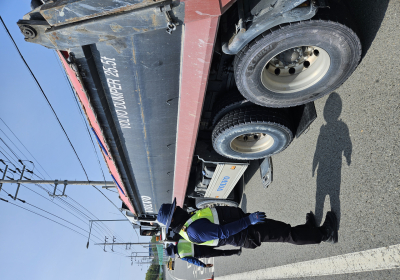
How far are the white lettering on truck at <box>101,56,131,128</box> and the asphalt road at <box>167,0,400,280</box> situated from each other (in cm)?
285

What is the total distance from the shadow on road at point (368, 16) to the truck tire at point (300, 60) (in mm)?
344

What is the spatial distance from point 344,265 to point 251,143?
7.75 feet

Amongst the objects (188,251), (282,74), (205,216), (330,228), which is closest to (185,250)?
A: (188,251)

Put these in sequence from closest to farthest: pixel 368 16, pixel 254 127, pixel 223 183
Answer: pixel 368 16
pixel 254 127
pixel 223 183

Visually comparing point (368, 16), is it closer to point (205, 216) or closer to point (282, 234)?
point (282, 234)

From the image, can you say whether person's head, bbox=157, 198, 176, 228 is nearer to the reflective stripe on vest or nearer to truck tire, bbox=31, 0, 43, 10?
the reflective stripe on vest

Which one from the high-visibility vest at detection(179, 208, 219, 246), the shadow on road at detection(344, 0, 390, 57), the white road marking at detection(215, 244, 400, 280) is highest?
the shadow on road at detection(344, 0, 390, 57)

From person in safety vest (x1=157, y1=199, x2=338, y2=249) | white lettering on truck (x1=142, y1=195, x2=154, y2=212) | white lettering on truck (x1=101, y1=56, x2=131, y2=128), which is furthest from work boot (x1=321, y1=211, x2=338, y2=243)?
white lettering on truck (x1=142, y1=195, x2=154, y2=212)

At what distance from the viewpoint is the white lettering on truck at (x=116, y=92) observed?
296cm

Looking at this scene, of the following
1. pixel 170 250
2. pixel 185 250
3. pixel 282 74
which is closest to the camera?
pixel 282 74

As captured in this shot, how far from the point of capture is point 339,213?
3.35 meters

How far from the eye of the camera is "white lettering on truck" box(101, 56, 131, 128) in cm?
296

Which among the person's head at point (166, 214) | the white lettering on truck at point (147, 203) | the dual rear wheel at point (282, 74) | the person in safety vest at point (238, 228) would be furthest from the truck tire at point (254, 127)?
the white lettering on truck at point (147, 203)

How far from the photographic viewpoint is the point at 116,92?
3.36 meters
